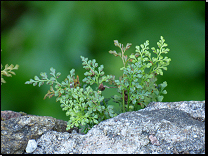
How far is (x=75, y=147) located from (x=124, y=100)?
14.3 inches

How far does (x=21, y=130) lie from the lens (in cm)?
101

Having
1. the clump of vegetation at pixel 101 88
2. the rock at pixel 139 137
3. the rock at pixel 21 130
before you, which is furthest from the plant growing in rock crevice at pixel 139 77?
the rock at pixel 21 130

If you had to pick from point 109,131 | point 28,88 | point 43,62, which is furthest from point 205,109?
point 28,88

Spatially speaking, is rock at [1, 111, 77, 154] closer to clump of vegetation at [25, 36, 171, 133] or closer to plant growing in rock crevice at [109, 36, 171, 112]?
clump of vegetation at [25, 36, 171, 133]

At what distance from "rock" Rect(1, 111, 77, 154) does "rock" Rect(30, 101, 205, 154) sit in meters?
0.05

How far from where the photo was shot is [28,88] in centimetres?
204

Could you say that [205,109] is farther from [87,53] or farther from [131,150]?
[87,53]

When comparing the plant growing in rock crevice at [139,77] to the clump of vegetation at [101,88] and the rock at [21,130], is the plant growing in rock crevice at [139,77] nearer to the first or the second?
the clump of vegetation at [101,88]

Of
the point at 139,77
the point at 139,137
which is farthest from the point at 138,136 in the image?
the point at 139,77

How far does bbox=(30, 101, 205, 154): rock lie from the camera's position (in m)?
0.87

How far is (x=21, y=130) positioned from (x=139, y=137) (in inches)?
21.0

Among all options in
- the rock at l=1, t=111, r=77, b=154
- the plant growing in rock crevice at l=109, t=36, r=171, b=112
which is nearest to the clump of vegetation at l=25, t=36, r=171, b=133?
the plant growing in rock crevice at l=109, t=36, r=171, b=112

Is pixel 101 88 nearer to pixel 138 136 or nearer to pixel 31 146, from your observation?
pixel 138 136

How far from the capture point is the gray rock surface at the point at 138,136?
869 mm
